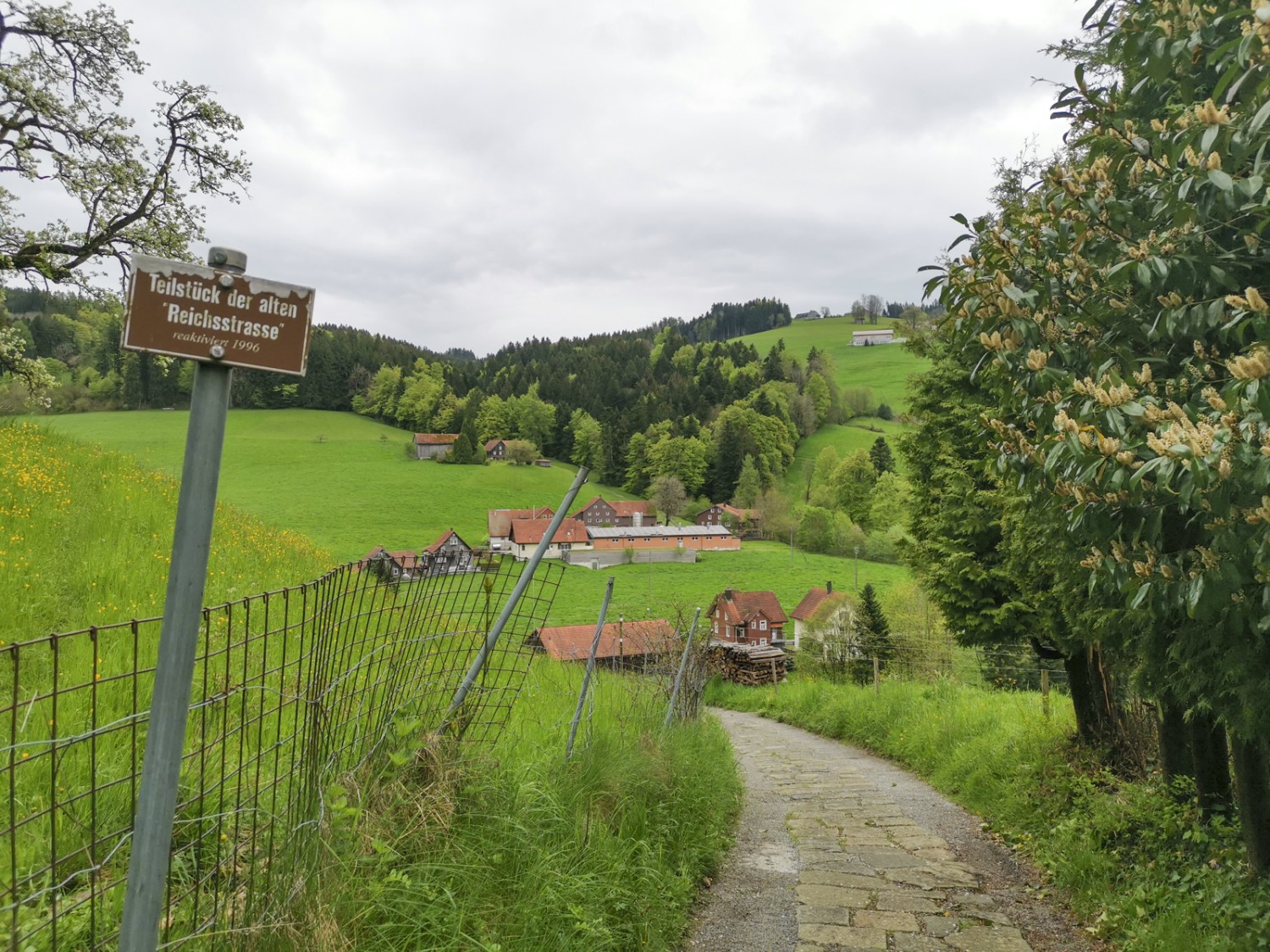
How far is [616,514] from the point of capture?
63.3m

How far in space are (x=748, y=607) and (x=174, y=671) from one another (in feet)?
125

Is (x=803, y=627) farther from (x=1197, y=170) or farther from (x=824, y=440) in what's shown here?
(x=824, y=440)

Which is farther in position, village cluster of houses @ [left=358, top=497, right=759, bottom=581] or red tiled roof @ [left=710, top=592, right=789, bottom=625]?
red tiled roof @ [left=710, top=592, right=789, bottom=625]

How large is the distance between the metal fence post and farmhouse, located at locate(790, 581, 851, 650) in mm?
29700

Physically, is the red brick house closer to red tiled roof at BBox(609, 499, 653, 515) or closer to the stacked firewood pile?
red tiled roof at BBox(609, 499, 653, 515)

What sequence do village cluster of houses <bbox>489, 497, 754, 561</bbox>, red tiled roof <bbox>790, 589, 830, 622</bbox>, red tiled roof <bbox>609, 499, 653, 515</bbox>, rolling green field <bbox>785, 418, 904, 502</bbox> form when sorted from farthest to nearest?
rolling green field <bbox>785, 418, 904, 502</bbox> < red tiled roof <bbox>609, 499, 653, 515</bbox> < village cluster of houses <bbox>489, 497, 754, 561</bbox> < red tiled roof <bbox>790, 589, 830, 622</bbox>

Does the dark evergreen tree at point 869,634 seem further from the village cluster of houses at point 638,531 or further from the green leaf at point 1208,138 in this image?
the green leaf at point 1208,138

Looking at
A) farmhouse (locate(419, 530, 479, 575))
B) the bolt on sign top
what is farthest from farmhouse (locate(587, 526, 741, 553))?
the bolt on sign top

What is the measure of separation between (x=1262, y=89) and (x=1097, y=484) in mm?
1277

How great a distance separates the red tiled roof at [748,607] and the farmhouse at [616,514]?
24.2 metres

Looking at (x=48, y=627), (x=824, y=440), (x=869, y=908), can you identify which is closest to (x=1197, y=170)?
(x=869, y=908)

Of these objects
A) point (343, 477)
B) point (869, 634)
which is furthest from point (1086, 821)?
point (343, 477)

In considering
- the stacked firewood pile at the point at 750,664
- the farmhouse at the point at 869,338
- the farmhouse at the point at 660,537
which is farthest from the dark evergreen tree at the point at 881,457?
the farmhouse at the point at 869,338

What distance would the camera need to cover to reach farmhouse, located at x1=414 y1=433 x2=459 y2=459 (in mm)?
56031
